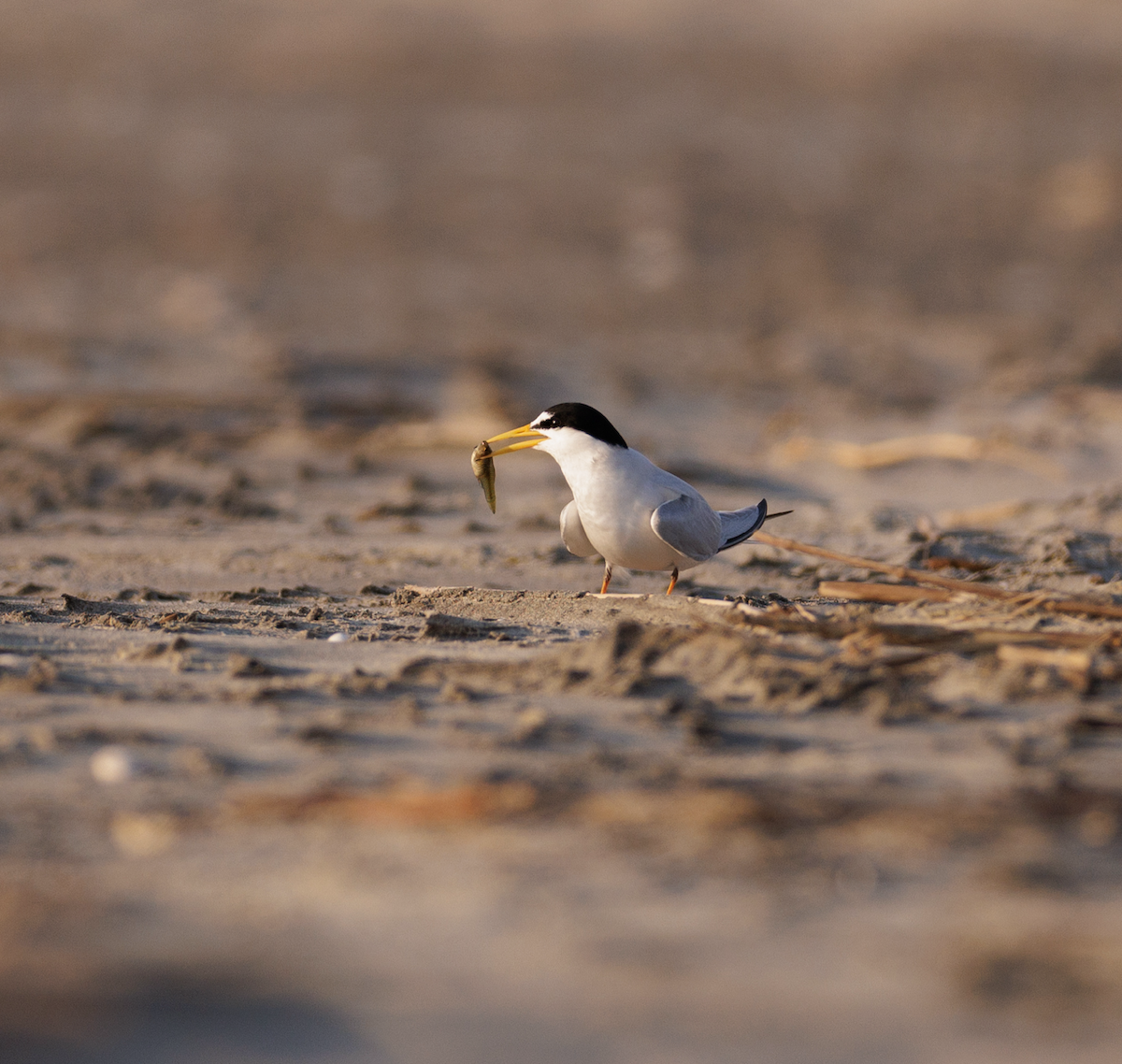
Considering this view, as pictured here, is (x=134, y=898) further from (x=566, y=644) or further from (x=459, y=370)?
(x=459, y=370)

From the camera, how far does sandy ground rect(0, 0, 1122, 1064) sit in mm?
2053

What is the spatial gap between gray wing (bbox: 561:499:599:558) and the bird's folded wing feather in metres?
0.44

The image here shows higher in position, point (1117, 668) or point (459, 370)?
point (459, 370)

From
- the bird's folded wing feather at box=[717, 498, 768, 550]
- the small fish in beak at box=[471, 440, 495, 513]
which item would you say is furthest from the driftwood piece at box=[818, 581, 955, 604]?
the small fish in beak at box=[471, 440, 495, 513]

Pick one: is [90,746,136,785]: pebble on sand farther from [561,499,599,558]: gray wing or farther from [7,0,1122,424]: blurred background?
[7,0,1122,424]: blurred background

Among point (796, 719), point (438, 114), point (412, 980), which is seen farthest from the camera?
point (438, 114)

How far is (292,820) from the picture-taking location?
256 centimetres

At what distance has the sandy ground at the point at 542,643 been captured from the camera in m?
2.05

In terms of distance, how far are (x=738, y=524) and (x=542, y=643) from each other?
123 centimetres

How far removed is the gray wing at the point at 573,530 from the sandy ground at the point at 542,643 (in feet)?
0.67

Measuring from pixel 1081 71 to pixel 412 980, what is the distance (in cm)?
2605

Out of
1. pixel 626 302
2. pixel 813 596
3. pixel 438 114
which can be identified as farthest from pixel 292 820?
pixel 438 114

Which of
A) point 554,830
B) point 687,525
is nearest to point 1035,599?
point 687,525

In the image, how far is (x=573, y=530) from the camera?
15.0ft
